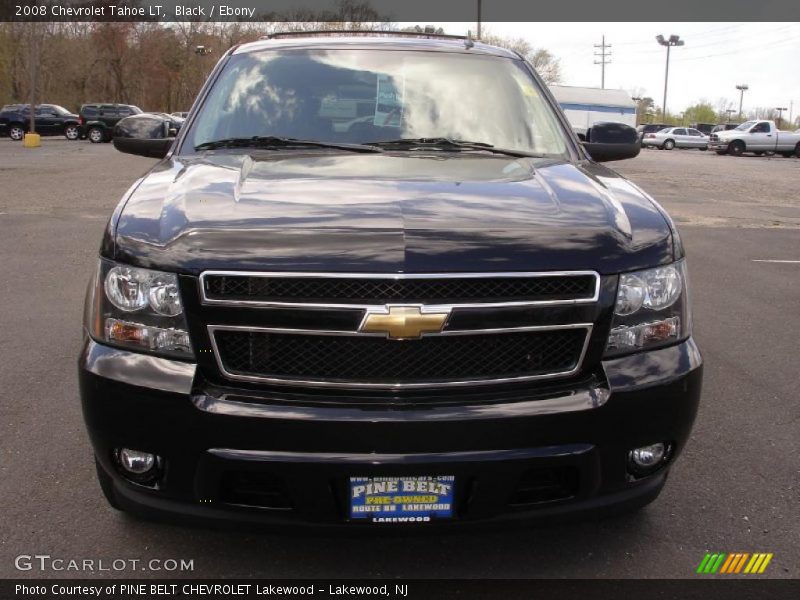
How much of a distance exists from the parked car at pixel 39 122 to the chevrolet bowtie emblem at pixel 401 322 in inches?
1600

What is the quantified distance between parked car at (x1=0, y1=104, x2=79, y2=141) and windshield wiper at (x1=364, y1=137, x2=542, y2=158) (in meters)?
39.4

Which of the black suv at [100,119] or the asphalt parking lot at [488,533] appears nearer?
the asphalt parking lot at [488,533]

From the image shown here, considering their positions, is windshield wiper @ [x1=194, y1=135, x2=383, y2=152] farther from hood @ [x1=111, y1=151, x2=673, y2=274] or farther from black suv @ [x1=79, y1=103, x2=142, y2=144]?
black suv @ [x1=79, y1=103, x2=142, y2=144]

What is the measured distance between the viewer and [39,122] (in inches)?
1528

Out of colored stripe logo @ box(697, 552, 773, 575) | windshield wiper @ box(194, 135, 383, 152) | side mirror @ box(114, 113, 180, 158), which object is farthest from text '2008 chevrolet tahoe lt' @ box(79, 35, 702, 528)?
side mirror @ box(114, 113, 180, 158)

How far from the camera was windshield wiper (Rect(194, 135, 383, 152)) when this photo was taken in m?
3.38

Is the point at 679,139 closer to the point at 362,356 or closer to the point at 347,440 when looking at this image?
the point at 362,356

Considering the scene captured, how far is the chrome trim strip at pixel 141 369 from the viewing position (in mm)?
2242

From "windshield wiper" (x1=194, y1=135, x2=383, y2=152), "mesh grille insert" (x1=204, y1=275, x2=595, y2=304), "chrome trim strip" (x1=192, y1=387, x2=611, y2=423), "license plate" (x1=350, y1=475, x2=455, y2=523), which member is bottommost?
"license plate" (x1=350, y1=475, x2=455, y2=523)

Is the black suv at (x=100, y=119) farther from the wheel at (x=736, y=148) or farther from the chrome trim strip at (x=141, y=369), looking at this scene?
the chrome trim strip at (x=141, y=369)

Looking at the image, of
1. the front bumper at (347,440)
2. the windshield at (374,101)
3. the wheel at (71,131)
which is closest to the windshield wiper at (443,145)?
the windshield at (374,101)

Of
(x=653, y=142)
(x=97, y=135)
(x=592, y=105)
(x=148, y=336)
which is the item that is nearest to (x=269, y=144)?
(x=148, y=336)

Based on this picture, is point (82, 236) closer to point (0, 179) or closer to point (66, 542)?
point (66, 542)

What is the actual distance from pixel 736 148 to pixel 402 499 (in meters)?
42.7
